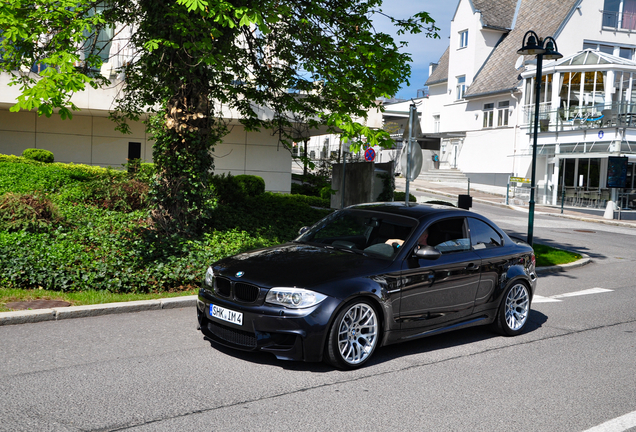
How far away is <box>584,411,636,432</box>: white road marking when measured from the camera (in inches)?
175

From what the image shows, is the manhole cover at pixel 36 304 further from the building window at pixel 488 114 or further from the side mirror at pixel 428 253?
the building window at pixel 488 114

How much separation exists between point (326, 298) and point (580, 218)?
26709mm

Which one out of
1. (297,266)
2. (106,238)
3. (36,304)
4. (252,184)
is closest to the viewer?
(297,266)

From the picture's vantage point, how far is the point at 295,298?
5469mm

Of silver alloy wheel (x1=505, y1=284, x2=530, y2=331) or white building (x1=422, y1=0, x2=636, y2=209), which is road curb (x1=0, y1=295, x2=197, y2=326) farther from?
white building (x1=422, y1=0, x2=636, y2=209)

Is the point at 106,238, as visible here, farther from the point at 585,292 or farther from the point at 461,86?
the point at 461,86

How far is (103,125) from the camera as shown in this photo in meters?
24.4

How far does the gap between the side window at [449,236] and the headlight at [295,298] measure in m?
1.76

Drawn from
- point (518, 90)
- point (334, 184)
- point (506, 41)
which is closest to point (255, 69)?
point (334, 184)

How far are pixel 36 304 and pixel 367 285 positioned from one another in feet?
14.4


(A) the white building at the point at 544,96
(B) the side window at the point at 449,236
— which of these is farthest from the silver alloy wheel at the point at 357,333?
(A) the white building at the point at 544,96

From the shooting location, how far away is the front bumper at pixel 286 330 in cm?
539

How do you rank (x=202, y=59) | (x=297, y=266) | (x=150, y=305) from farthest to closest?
(x=202, y=59)
(x=150, y=305)
(x=297, y=266)

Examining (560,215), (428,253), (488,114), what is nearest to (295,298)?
(428,253)
